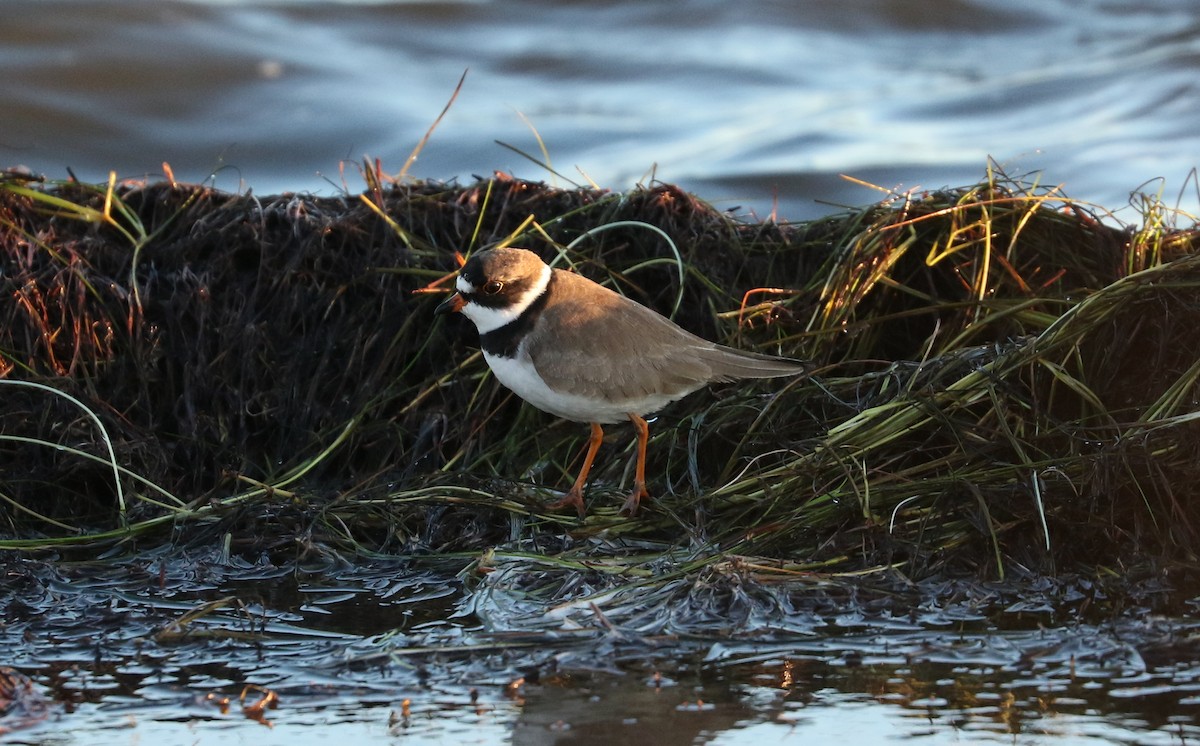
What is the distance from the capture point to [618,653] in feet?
12.5

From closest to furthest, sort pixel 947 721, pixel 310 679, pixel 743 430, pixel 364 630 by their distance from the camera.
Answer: pixel 947 721, pixel 310 679, pixel 364 630, pixel 743 430

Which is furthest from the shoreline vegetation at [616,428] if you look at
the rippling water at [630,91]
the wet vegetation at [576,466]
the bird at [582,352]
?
the rippling water at [630,91]

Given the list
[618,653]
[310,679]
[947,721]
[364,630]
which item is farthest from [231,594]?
[947,721]

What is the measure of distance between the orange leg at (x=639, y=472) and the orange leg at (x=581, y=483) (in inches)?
5.4

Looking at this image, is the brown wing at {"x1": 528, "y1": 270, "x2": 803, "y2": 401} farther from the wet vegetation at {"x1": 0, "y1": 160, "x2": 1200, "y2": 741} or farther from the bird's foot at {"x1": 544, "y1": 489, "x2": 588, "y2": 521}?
the bird's foot at {"x1": 544, "y1": 489, "x2": 588, "y2": 521}

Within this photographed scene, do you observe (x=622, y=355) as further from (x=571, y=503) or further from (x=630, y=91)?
(x=630, y=91)

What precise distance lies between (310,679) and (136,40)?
8.59 m

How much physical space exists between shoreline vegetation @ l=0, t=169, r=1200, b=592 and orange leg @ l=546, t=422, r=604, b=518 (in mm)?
84

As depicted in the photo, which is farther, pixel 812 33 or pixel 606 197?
pixel 812 33


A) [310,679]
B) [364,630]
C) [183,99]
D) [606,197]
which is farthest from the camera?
[183,99]

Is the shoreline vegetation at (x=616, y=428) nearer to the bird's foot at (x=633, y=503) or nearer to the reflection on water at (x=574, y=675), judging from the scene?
the bird's foot at (x=633, y=503)

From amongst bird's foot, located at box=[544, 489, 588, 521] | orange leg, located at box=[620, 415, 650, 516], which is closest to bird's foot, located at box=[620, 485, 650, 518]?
Answer: orange leg, located at box=[620, 415, 650, 516]

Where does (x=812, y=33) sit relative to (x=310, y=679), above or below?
above

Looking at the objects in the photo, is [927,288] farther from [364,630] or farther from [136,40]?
[136,40]
